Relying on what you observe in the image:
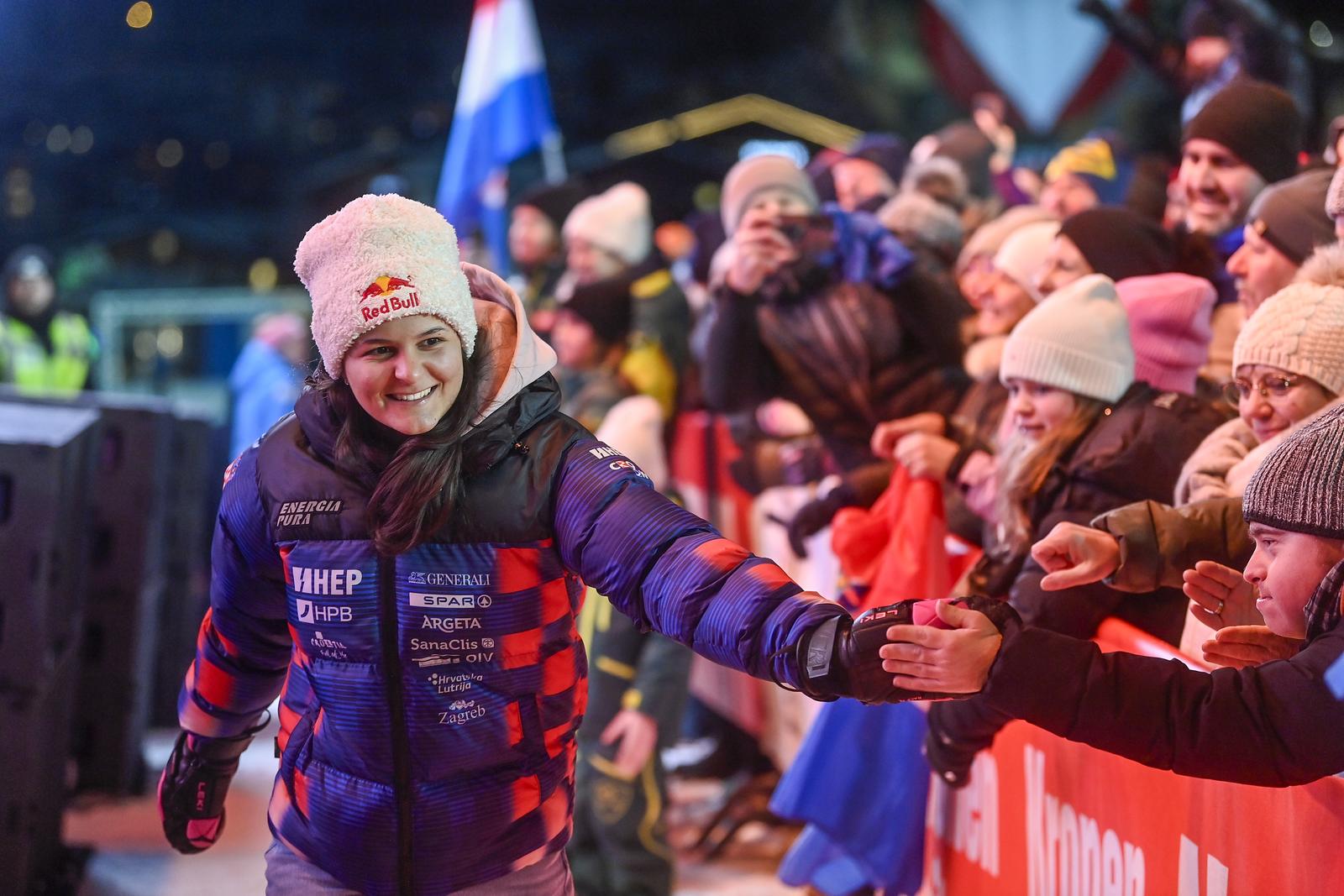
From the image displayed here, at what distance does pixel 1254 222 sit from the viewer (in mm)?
3703

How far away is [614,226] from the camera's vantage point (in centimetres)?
680

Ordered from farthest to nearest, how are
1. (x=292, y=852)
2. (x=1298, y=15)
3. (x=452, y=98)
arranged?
(x=452, y=98)
(x=1298, y=15)
(x=292, y=852)

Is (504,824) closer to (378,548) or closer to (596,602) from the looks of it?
(378,548)


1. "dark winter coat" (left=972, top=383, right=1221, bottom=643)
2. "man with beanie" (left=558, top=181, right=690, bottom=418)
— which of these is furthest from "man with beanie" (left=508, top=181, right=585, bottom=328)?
"dark winter coat" (left=972, top=383, right=1221, bottom=643)

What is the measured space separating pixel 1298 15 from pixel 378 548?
857cm

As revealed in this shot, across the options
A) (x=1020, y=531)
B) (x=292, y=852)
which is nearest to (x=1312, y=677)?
(x=1020, y=531)

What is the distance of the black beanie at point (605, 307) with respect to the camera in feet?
19.2

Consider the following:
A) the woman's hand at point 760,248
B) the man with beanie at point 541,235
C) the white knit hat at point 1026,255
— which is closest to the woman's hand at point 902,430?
the white knit hat at point 1026,255

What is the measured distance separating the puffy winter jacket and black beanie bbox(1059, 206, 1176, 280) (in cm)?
188

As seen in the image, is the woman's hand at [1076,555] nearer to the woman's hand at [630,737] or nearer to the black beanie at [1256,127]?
the black beanie at [1256,127]

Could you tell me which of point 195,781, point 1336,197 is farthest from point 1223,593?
point 195,781

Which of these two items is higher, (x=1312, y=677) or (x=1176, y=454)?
(x=1176, y=454)

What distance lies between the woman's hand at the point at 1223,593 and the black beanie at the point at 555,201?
550 centimetres

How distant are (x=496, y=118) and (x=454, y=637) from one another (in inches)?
248
